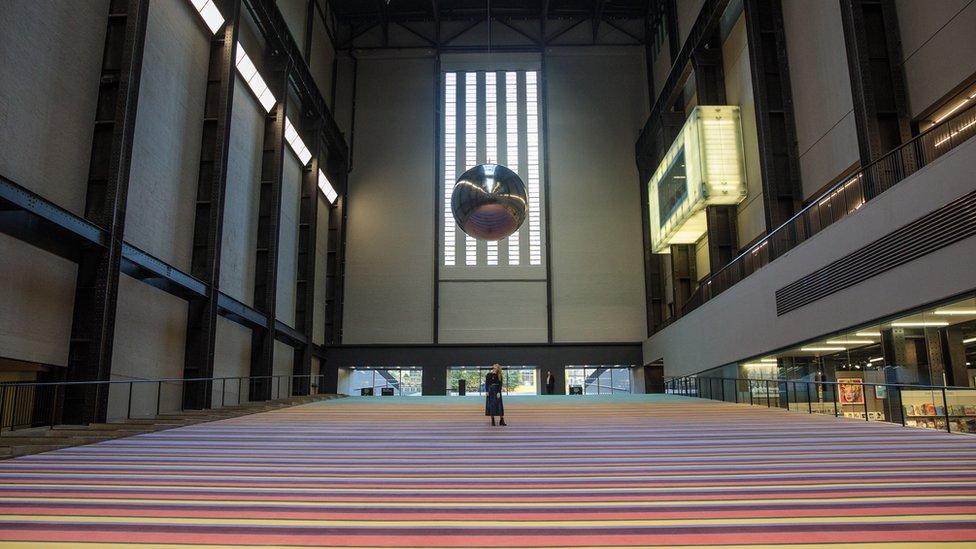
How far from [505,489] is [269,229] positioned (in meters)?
21.4

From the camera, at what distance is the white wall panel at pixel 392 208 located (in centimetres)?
3591

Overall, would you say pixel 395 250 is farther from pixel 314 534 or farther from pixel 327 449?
pixel 314 534

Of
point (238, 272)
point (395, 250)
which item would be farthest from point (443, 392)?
point (238, 272)

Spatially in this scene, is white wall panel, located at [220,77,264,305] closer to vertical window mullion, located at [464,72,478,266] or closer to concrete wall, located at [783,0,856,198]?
vertical window mullion, located at [464,72,478,266]

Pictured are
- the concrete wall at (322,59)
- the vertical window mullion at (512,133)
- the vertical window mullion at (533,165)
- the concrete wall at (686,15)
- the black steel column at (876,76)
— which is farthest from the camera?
the vertical window mullion at (533,165)

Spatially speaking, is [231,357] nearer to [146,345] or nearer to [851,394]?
[146,345]

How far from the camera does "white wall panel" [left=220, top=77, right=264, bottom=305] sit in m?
23.2

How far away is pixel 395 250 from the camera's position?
3631cm

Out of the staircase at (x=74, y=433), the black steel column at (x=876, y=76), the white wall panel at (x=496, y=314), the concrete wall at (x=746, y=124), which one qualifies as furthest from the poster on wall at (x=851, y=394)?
the white wall panel at (x=496, y=314)

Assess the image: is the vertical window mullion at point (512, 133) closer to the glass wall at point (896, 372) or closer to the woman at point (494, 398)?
the glass wall at point (896, 372)

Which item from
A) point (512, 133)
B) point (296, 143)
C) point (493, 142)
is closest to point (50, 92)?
point (296, 143)

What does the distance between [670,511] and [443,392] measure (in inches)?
1171

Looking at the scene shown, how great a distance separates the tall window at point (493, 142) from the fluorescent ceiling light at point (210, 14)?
15941mm

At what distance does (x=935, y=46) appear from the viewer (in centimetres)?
1522
